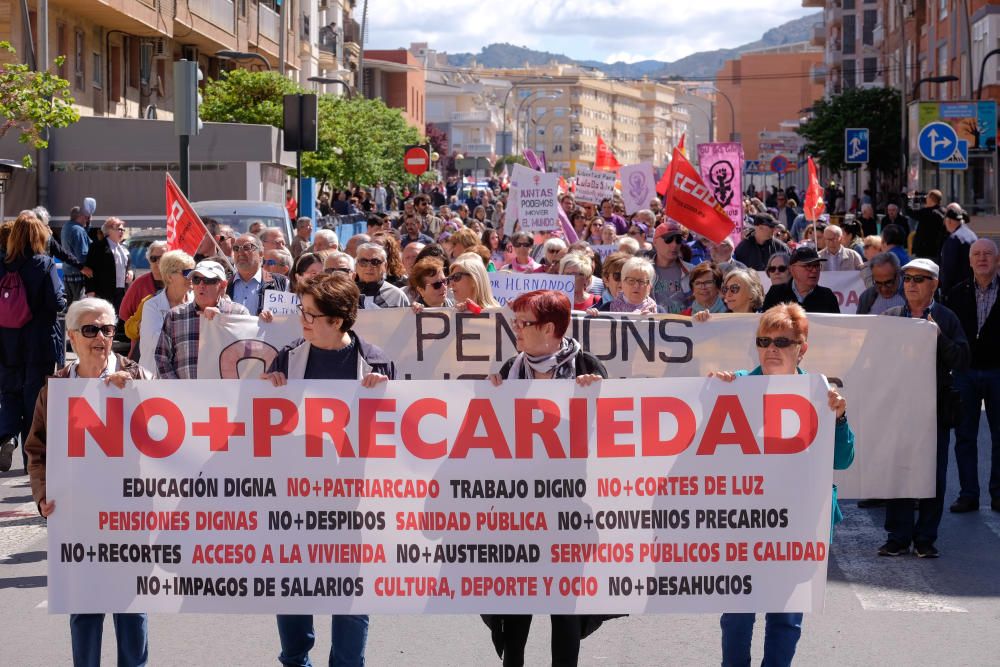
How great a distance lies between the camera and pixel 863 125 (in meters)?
60.4

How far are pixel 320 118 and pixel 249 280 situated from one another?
2852 cm

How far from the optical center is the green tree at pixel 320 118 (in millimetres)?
37531

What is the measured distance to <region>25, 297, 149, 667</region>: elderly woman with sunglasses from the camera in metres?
5.53

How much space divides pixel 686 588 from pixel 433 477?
0.98 metres

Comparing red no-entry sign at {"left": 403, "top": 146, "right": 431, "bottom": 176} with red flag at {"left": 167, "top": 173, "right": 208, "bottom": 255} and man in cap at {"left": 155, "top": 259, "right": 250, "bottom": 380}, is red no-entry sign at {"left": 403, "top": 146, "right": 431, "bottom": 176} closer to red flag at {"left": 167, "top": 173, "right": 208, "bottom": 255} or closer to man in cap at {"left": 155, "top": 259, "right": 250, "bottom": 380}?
red flag at {"left": 167, "top": 173, "right": 208, "bottom": 255}

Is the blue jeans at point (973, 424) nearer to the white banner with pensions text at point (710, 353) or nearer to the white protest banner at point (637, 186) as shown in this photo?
the white banner with pensions text at point (710, 353)

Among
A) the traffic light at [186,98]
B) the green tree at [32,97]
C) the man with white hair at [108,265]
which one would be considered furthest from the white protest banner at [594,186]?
the traffic light at [186,98]

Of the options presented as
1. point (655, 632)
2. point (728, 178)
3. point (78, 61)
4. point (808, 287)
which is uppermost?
point (78, 61)

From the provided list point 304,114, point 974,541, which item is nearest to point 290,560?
point 974,541

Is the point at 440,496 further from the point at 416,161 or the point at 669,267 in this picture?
the point at 416,161

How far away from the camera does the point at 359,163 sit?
129 ft

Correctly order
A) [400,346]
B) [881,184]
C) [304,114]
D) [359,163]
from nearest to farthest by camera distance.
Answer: [400,346]
[304,114]
[359,163]
[881,184]

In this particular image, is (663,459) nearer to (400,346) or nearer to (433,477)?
(433,477)

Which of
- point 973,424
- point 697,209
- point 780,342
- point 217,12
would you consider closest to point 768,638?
point 780,342
